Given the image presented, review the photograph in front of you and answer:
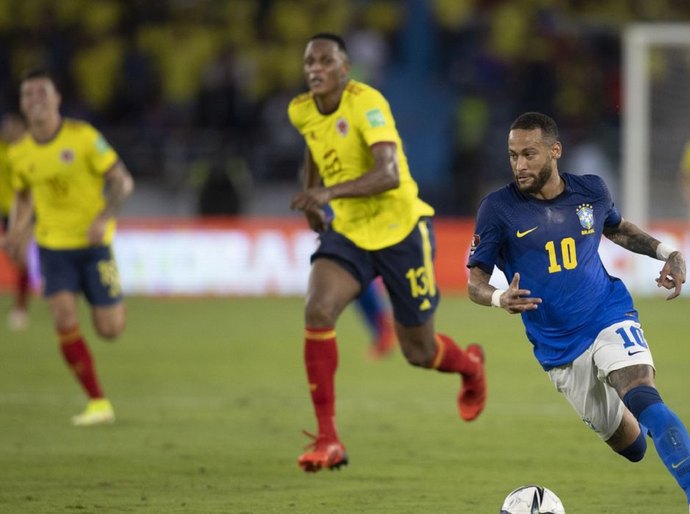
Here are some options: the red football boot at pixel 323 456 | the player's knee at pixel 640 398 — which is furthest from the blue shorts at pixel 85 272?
the player's knee at pixel 640 398

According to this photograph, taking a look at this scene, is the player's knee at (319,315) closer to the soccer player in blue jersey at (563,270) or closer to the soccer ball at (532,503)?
the soccer player in blue jersey at (563,270)

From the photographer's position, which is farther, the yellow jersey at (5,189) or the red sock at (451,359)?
the yellow jersey at (5,189)

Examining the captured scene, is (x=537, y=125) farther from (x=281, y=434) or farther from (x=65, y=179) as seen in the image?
(x=65, y=179)

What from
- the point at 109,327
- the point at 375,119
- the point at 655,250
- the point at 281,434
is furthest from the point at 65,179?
the point at 655,250

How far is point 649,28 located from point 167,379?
973 cm

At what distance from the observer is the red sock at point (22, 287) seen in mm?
16844

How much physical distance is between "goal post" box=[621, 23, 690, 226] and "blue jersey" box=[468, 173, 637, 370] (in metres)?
12.6

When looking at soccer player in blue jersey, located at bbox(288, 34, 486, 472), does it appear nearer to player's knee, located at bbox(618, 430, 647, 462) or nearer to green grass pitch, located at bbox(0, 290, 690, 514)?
green grass pitch, located at bbox(0, 290, 690, 514)

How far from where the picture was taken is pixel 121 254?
20.1m

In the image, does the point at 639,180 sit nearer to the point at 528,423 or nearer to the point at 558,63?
the point at 558,63

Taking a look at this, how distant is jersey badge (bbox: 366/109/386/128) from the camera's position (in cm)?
847

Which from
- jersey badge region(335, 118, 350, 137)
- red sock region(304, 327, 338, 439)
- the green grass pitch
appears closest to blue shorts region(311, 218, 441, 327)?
A: red sock region(304, 327, 338, 439)

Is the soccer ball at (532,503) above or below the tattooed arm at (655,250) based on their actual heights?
below

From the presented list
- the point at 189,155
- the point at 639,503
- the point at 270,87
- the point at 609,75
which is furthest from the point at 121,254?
the point at 639,503
